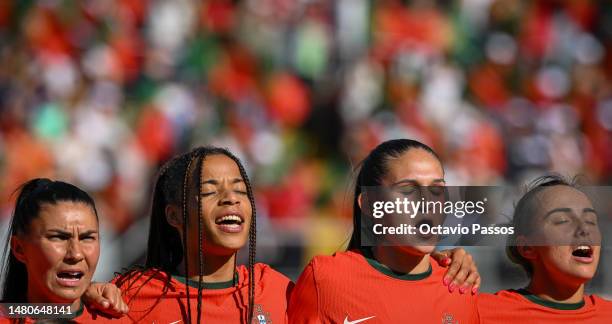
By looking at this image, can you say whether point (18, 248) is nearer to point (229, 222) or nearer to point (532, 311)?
point (229, 222)

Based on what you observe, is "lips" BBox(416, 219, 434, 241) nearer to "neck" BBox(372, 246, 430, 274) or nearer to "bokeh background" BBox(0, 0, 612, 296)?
"neck" BBox(372, 246, 430, 274)

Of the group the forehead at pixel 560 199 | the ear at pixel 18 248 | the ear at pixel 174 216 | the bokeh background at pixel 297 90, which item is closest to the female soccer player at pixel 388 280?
the forehead at pixel 560 199

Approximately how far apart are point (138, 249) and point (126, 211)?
844 millimetres

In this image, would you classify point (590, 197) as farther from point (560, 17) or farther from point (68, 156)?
point (560, 17)

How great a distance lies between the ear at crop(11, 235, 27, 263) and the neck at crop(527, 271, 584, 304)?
170 cm

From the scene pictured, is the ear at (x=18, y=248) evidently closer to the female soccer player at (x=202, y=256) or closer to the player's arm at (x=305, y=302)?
the female soccer player at (x=202, y=256)

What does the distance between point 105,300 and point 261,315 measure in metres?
0.51

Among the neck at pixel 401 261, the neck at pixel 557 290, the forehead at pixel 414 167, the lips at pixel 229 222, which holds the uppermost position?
the forehead at pixel 414 167

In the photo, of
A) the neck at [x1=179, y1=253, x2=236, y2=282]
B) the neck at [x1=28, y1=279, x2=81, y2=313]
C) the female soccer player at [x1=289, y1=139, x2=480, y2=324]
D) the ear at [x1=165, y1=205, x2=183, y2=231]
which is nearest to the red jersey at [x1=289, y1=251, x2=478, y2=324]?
the female soccer player at [x1=289, y1=139, x2=480, y2=324]

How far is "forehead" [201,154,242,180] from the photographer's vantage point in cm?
352

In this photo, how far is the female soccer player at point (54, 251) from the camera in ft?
10.7

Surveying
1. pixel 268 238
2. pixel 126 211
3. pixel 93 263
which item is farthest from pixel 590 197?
pixel 126 211

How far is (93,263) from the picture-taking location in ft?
10.8

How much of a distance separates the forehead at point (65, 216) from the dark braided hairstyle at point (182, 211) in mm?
260
